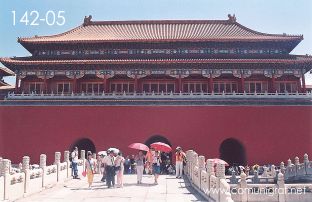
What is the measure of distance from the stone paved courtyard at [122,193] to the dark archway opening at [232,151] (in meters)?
10.8

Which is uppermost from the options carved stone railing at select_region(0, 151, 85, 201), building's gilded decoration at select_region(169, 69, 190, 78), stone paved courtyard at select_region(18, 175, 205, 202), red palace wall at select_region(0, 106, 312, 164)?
building's gilded decoration at select_region(169, 69, 190, 78)

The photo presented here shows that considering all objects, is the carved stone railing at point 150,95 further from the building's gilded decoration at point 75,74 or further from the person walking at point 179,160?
the person walking at point 179,160

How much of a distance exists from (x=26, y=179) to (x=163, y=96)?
1286 centimetres

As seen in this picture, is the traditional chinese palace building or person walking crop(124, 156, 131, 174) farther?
the traditional chinese palace building

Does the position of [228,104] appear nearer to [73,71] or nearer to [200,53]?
[200,53]

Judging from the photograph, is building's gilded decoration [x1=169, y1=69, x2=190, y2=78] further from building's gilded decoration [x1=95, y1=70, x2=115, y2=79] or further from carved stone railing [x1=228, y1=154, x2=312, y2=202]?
carved stone railing [x1=228, y1=154, x2=312, y2=202]

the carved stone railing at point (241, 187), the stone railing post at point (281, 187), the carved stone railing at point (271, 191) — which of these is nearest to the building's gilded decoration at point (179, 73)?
the carved stone railing at point (241, 187)

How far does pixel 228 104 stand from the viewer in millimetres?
23391

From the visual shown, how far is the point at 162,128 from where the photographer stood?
2341 cm

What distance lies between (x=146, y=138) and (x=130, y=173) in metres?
3.21

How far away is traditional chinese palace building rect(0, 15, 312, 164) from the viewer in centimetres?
2323

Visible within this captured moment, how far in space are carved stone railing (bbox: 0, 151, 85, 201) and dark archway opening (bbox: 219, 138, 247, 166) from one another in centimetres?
1236

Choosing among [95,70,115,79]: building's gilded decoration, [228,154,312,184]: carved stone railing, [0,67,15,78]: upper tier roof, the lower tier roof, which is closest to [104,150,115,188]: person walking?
[228,154,312,184]: carved stone railing

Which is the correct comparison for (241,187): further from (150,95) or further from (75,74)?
(75,74)
